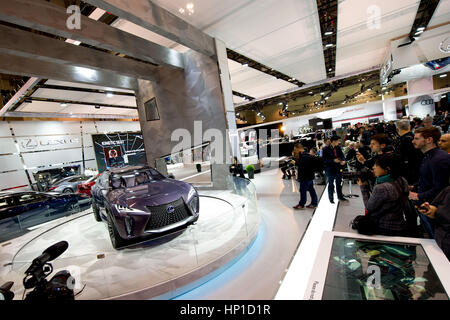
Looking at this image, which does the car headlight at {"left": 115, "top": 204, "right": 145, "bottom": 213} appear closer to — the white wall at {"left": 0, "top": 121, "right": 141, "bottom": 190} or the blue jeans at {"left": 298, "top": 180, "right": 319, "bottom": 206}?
the blue jeans at {"left": 298, "top": 180, "right": 319, "bottom": 206}

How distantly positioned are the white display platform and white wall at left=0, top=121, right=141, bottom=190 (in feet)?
33.6

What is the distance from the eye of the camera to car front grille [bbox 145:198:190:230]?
127 inches

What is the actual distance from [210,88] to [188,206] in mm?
4588

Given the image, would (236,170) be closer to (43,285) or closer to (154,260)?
(154,260)

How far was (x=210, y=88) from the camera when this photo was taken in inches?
273

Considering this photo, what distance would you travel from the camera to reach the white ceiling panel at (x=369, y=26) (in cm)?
585

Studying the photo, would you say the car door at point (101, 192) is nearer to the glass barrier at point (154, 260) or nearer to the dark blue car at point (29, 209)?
the glass barrier at point (154, 260)

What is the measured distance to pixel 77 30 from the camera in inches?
174

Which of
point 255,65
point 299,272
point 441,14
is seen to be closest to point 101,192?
point 299,272

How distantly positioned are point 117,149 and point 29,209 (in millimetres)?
10751

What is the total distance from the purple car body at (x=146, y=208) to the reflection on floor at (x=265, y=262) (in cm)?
112

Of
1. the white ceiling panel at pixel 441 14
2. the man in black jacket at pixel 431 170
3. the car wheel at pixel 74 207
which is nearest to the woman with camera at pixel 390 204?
the man in black jacket at pixel 431 170

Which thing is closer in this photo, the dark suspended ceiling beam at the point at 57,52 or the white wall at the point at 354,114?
the dark suspended ceiling beam at the point at 57,52
